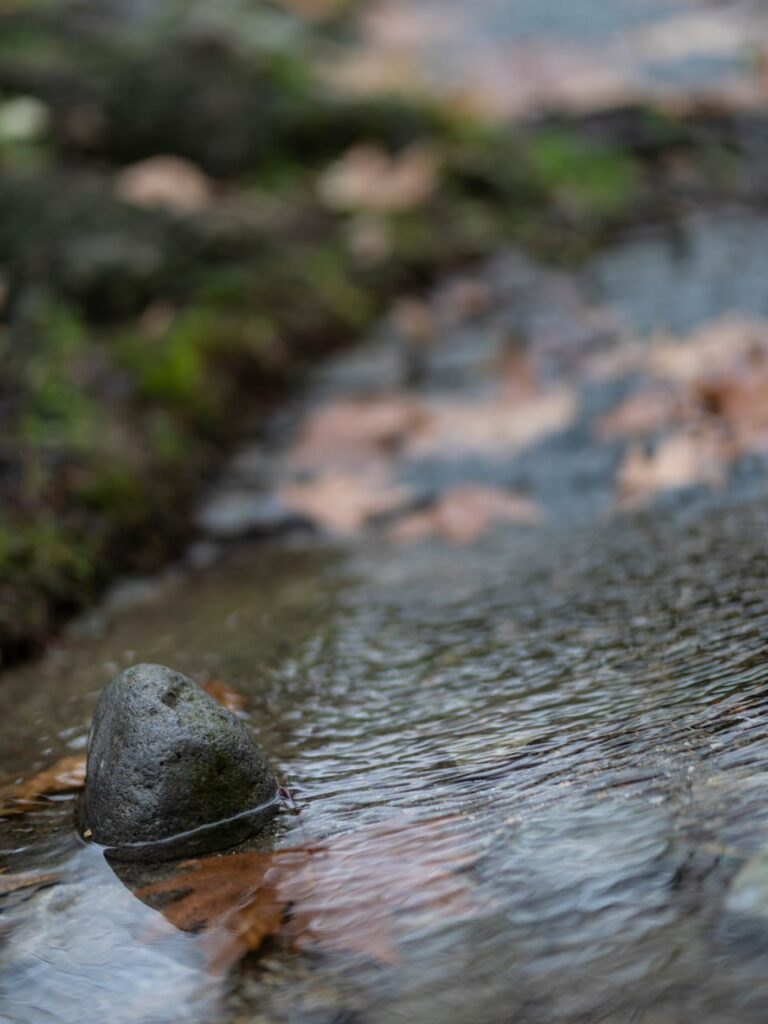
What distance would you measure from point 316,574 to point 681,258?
2.61 m

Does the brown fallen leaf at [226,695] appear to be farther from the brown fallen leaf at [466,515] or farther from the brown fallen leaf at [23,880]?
the brown fallen leaf at [466,515]

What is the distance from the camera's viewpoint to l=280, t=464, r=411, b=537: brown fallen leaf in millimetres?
3256

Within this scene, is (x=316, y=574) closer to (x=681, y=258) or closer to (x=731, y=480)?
(x=731, y=480)

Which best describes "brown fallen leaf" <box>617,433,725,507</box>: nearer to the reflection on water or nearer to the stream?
the stream

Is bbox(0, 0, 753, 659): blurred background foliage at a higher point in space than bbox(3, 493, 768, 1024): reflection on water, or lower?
higher

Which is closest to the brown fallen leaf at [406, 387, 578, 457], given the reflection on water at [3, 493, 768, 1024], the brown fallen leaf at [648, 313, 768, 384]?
the brown fallen leaf at [648, 313, 768, 384]

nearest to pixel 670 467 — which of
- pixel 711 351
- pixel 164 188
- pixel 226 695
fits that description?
pixel 711 351

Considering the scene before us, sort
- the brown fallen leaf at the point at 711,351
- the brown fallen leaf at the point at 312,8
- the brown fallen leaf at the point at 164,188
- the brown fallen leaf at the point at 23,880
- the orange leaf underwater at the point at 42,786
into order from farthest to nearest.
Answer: the brown fallen leaf at the point at 312,8 → the brown fallen leaf at the point at 164,188 → the brown fallen leaf at the point at 711,351 → the orange leaf underwater at the point at 42,786 → the brown fallen leaf at the point at 23,880

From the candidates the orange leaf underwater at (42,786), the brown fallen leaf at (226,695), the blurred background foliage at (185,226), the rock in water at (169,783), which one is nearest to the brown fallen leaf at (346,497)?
the blurred background foliage at (185,226)

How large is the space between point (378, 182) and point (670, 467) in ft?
9.75

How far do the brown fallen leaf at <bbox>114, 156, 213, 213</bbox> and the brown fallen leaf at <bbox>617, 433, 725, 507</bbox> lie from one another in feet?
8.47

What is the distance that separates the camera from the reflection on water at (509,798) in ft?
3.76

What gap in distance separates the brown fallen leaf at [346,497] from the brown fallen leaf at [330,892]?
1824 millimetres

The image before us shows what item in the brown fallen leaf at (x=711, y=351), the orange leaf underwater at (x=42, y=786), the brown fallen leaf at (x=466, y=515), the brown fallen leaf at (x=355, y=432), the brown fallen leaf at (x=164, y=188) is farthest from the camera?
the brown fallen leaf at (x=164, y=188)
